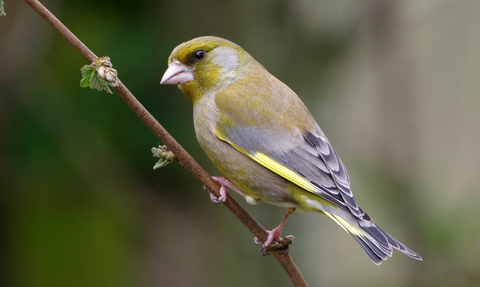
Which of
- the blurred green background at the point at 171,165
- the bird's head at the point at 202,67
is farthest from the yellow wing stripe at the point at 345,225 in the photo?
the blurred green background at the point at 171,165

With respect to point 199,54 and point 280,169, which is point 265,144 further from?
point 199,54

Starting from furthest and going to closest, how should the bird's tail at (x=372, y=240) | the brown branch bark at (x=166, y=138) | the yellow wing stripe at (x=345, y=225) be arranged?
1. the yellow wing stripe at (x=345, y=225)
2. the bird's tail at (x=372, y=240)
3. the brown branch bark at (x=166, y=138)

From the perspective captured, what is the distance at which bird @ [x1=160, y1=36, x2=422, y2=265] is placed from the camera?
9.70ft

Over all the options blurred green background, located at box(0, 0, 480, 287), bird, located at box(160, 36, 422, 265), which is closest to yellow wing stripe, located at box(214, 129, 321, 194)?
bird, located at box(160, 36, 422, 265)

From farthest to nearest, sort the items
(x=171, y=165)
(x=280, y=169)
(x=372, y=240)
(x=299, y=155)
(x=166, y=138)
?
(x=171, y=165), (x=299, y=155), (x=280, y=169), (x=372, y=240), (x=166, y=138)

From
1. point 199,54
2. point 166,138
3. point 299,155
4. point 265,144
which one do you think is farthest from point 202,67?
point 166,138

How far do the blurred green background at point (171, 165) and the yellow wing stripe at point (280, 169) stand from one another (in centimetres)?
163

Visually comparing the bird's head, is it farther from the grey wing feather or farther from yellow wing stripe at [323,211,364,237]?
yellow wing stripe at [323,211,364,237]

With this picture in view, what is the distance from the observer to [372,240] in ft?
9.34

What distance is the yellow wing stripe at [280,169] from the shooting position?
2.95 m

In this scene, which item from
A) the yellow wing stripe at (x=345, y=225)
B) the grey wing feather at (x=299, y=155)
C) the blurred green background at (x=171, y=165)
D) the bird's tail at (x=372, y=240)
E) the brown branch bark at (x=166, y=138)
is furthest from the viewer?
the blurred green background at (x=171, y=165)

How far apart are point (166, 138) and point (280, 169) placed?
3.31 feet

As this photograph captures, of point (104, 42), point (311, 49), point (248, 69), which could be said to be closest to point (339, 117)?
point (311, 49)

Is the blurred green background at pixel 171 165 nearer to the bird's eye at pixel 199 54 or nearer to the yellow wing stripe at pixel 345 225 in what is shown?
the bird's eye at pixel 199 54
